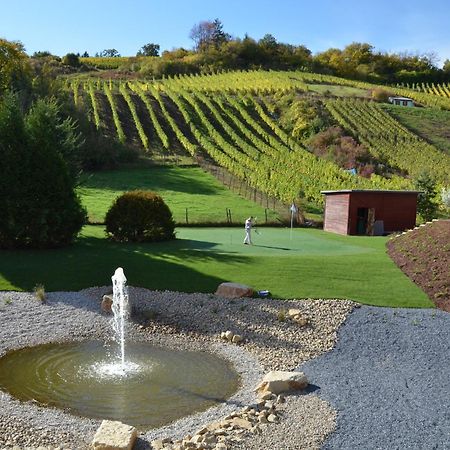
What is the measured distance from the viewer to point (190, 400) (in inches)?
368

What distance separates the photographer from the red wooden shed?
29.8 m

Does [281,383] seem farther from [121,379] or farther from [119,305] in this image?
[119,305]

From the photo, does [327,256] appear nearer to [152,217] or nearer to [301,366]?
[152,217]

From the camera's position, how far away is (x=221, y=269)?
1745 centimetres

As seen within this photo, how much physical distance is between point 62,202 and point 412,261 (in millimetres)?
12662

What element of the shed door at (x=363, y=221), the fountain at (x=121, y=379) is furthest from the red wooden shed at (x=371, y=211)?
the fountain at (x=121, y=379)

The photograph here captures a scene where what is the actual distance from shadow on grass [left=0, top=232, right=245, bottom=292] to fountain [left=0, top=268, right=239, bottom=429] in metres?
3.53

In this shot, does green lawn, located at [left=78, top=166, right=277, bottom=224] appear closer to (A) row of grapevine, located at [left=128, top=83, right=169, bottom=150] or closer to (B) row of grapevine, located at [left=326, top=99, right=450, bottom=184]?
(A) row of grapevine, located at [left=128, top=83, right=169, bottom=150]

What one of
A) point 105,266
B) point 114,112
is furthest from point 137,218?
point 114,112

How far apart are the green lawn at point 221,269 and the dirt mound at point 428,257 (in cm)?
40

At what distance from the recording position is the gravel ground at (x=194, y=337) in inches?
312

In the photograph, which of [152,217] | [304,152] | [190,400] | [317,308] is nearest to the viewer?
[190,400]

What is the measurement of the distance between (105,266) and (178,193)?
23.1 metres

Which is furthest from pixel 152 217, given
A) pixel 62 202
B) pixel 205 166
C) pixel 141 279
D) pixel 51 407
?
pixel 205 166
